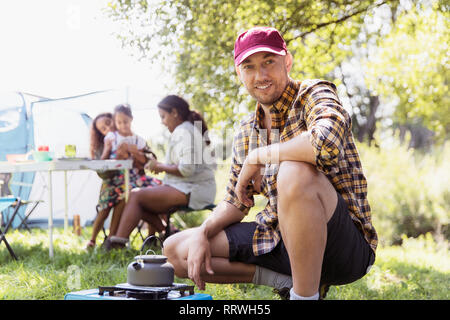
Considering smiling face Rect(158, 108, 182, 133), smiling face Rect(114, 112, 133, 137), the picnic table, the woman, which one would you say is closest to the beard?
the woman

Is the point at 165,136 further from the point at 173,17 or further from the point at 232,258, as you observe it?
the point at 232,258

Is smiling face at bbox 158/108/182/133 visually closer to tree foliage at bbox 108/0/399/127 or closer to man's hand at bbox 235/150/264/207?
tree foliage at bbox 108/0/399/127

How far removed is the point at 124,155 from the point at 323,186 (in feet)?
Answer: 10.1

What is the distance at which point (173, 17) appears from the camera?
4.88 m

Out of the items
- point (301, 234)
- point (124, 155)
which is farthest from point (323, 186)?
point (124, 155)

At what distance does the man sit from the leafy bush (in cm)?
432

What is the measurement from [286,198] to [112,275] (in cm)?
193

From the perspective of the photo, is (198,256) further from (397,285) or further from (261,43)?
(397,285)

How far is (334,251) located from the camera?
200cm

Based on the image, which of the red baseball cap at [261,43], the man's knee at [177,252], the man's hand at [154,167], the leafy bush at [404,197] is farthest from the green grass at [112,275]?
the red baseball cap at [261,43]

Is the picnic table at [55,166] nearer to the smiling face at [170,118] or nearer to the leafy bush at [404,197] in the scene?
the smiling face at [170,118]

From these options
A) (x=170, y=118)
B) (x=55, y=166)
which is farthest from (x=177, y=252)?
(x=170, y=118)

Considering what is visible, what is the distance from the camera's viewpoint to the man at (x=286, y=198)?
184cm
